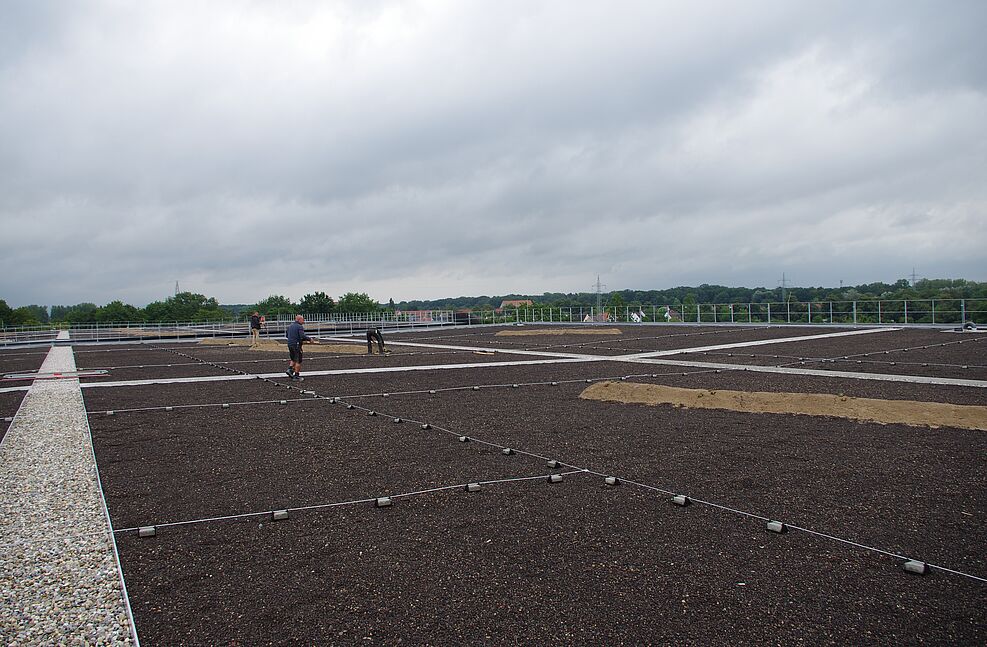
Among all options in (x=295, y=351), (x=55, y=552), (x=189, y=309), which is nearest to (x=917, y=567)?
(x=55, y=552)

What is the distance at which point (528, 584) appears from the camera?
358cm

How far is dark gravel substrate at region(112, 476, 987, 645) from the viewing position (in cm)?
307

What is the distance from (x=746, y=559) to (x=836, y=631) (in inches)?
33.4

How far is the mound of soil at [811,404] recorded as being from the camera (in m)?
7.73

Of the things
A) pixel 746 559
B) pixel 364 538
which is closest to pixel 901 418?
pixel 746 559

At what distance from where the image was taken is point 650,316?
47469 mm

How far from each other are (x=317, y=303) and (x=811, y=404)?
96.5 m

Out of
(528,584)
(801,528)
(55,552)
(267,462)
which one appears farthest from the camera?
(267,462)

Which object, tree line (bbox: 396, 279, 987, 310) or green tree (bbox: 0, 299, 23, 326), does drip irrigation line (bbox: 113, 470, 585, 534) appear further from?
green tree (bbox: 0, 299, 23, 326)

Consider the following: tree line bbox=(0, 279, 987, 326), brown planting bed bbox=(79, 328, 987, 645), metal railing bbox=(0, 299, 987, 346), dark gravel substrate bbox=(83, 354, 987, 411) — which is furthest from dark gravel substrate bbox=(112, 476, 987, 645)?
tree line bbox=(0, 279, 987, 326)

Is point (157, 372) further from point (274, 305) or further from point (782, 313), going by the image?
point (274, 305)

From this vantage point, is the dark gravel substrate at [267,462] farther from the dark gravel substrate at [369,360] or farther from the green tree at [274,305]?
Answer: the green tree at [274,305]

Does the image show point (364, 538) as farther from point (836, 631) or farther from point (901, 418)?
point (901, 418)

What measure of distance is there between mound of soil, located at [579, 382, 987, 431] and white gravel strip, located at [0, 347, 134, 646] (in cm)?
729
